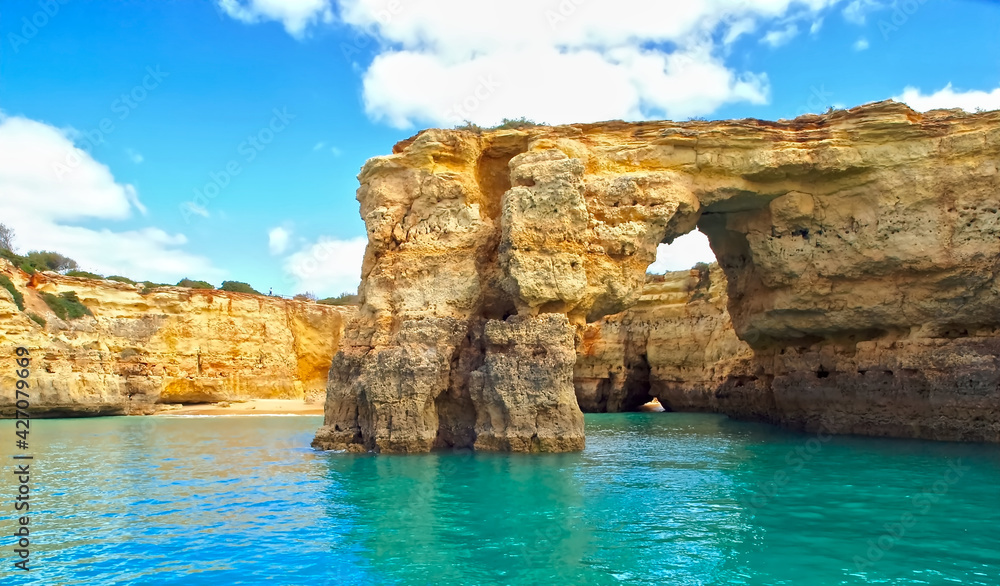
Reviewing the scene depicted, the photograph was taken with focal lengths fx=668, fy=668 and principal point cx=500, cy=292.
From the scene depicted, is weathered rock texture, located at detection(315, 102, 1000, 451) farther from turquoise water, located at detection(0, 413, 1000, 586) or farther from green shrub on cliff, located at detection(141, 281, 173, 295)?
green shrub on cliff, located at detection(141, 281, 173, 295)

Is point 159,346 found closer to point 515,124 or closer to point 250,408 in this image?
point 250,408

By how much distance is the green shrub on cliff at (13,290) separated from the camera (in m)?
29.0

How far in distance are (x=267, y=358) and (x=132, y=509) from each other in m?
31.1

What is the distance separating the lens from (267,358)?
38781mm

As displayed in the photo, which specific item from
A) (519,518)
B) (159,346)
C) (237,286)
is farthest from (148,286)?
(519,518)

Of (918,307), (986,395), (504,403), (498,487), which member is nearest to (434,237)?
(504,403)

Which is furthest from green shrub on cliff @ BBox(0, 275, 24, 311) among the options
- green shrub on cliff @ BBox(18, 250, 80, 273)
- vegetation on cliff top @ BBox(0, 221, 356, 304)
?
green shrub on cliff @ BBox(18, 250, 80, 273)

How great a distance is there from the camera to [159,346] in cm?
3466

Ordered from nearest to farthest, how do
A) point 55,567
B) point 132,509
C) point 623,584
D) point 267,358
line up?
point 623,584 → point 55,567 → point 132,509 → point 267,358

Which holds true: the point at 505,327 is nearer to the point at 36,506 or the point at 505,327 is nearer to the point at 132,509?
the point at 132,509

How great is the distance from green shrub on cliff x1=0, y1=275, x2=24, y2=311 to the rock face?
0.35 meters

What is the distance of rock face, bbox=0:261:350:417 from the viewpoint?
29.3 metres

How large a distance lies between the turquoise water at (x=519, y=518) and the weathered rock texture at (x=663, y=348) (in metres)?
17.7

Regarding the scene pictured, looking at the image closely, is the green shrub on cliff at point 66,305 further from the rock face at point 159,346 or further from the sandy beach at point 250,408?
the sandy beach at point 250,408
